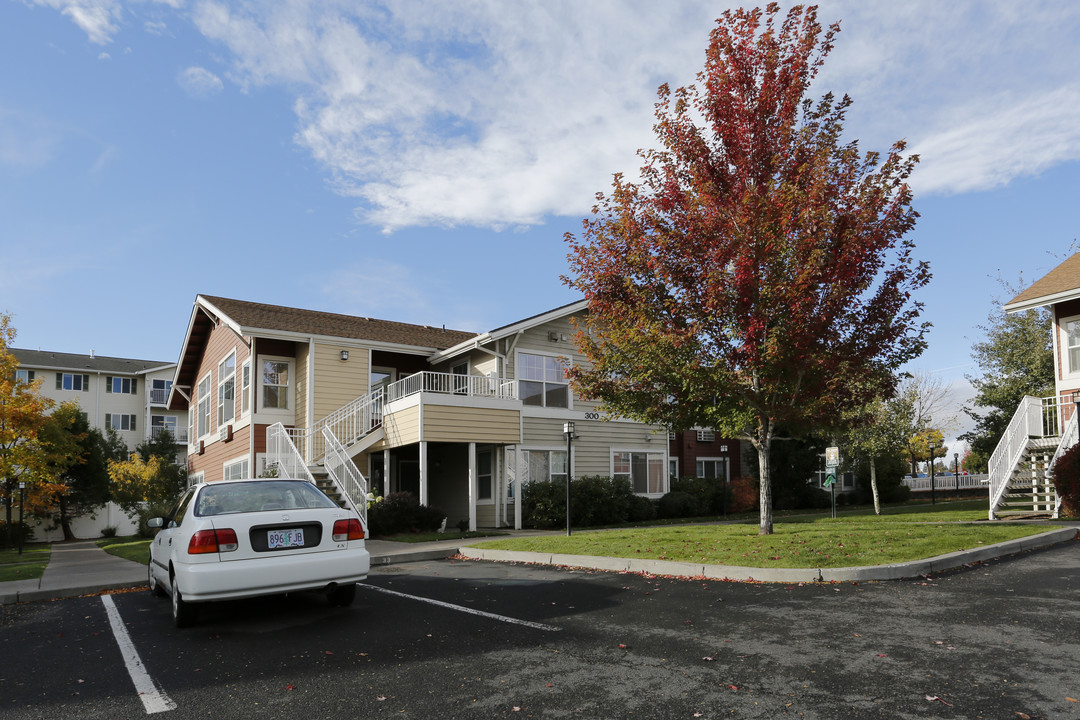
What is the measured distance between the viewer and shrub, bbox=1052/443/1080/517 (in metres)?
15.5

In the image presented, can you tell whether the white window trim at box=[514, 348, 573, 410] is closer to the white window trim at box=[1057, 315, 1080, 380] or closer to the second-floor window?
the second-floor window

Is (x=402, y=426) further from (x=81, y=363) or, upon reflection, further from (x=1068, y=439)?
(x=81, y=363)

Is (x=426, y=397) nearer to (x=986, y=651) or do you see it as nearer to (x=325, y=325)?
(x=325, y=325)

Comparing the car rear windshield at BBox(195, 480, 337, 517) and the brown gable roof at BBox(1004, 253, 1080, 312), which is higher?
the brown gable roof at BBox(1004, 253, 1080, 312)

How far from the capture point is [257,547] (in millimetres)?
7176

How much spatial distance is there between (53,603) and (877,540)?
37.1ft

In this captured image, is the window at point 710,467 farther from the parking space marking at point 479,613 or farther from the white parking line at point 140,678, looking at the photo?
the white parking line at point 140,678

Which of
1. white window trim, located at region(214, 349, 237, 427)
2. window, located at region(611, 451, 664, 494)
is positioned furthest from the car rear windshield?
window, located at region(611, 451, 664, 494)

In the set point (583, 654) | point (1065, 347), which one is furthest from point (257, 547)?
point (1065, 347)

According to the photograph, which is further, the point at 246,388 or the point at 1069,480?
the point at 246,388

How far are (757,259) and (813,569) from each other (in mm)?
4796

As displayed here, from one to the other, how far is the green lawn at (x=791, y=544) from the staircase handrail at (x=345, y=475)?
4.21 m

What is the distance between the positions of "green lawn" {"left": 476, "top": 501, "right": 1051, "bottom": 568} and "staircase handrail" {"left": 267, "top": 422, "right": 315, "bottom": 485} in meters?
6.25

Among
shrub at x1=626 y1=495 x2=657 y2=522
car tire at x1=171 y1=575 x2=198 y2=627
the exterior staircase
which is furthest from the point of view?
shrub at x1=626 y1=495 x2=657 y2=522
